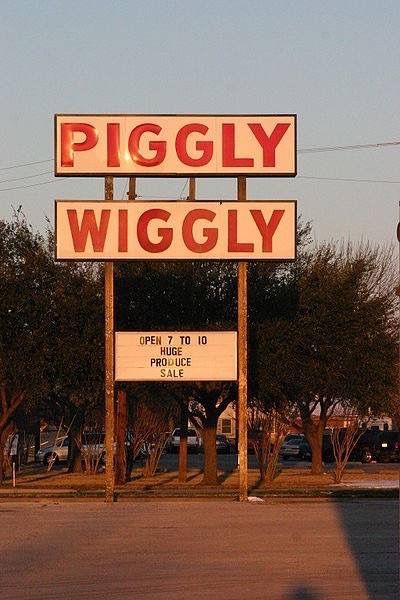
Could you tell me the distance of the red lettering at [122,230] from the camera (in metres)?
27.2

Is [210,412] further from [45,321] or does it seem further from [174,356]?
[174,356]

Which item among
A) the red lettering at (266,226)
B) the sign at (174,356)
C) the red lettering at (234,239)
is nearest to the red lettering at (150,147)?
the red lettering at (234,239)

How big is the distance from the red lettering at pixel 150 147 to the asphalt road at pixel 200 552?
7.85 metres

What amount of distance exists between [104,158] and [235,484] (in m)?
14.1

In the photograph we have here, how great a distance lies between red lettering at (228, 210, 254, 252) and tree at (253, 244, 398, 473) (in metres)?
8.05

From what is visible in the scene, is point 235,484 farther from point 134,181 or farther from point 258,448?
point 134,181

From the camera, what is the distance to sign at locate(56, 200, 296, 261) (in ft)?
89.4

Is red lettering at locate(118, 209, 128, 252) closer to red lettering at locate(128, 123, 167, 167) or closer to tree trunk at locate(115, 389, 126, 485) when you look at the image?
red lettering at locate(128, 123, 167, 167)

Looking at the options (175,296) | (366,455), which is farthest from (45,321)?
(366,455)

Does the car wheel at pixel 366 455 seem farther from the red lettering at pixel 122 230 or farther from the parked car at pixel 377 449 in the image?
the red lettering at pixel 122 230

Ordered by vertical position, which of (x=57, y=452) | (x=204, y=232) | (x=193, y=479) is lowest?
(x=193, y=479)

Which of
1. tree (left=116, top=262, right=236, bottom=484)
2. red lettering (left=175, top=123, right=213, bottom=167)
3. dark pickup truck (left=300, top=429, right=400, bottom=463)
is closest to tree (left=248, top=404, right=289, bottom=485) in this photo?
tree (left=116, top=262, right=236, bottom=484)

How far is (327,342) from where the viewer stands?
35625 millimetres

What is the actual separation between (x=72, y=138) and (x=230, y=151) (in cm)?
363
